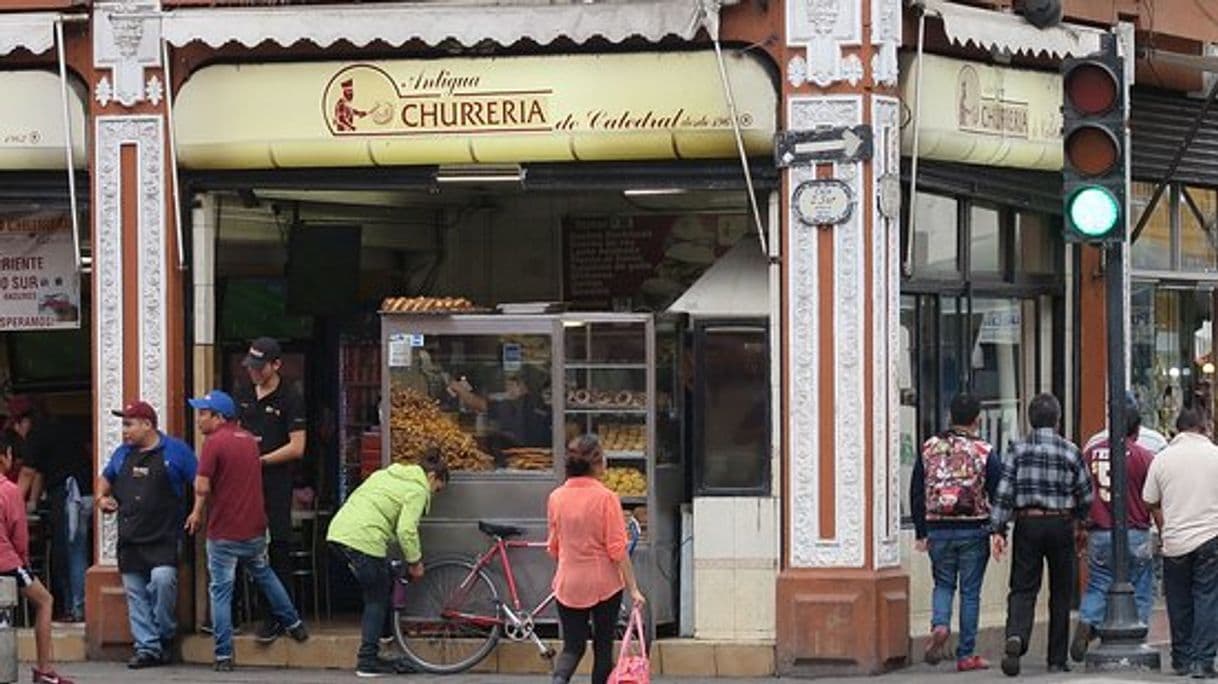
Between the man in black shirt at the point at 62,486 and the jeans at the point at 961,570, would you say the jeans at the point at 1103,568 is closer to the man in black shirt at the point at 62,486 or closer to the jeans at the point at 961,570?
the jeans at the point at 961,570

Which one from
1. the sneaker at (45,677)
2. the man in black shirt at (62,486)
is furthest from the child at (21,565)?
the man in black shirt at (62,486)

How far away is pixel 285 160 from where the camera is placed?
17391mm

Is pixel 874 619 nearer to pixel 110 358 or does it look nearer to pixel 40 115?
pixel 110 358

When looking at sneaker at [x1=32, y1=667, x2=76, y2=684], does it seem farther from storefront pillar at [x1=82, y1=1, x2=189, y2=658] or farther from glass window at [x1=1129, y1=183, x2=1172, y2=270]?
glass window at [x1=1129, y1=183, x2=1172, y2=270]

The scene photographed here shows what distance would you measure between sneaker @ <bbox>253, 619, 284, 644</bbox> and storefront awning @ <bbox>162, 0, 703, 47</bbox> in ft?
13.3

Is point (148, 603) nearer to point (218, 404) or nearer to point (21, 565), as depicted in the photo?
point (218, 404)

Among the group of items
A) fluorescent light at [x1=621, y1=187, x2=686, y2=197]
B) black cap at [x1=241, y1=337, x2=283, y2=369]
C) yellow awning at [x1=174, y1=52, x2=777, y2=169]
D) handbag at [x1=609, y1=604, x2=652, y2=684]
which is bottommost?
handbag at [x1=609, y1=604, x2=652, y2=684]

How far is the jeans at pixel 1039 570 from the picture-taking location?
16.0 meters

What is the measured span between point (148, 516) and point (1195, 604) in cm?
700

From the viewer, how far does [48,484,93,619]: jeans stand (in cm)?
1838

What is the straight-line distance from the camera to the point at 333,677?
1697 cm

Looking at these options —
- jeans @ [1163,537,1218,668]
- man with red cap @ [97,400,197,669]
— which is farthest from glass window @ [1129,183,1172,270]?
man with red cap @ [97,400,197,669]

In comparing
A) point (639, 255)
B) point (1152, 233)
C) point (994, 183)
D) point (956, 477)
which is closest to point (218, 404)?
point (639, 255)

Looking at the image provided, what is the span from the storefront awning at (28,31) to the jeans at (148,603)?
375 cm
